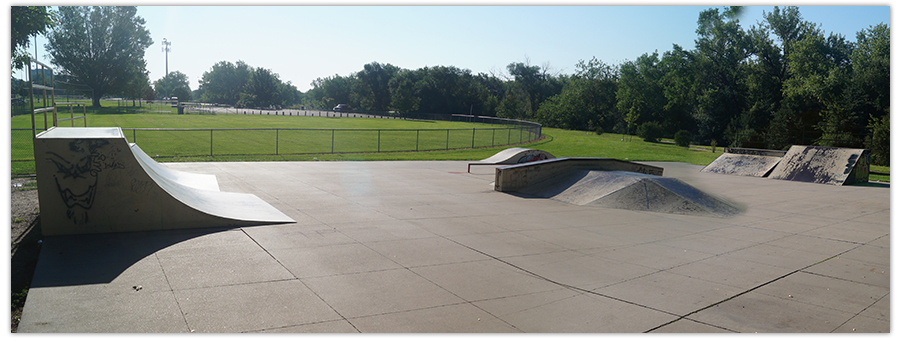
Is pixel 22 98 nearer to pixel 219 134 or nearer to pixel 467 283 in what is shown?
pixel 219 134

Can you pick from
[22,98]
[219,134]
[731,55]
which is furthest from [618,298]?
[731,55]

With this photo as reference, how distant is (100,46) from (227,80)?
243ft

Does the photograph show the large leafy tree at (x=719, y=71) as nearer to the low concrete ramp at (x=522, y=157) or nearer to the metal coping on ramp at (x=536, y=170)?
the low concrete ramp at (x=522, y=157)

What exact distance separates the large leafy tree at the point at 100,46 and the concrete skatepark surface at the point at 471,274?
73199mm

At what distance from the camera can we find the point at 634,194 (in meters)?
11.2

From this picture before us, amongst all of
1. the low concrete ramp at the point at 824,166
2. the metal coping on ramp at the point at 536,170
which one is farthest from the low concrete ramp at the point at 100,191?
the low concrete ramp at the point at 824,166

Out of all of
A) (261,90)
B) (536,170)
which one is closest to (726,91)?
(536,170)

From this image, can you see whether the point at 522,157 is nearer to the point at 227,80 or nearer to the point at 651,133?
the point at 651,133

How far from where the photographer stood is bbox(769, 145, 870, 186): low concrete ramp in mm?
18031

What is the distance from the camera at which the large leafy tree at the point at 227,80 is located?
143 m

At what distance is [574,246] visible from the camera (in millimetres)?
7367

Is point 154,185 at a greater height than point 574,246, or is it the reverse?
point 154,185

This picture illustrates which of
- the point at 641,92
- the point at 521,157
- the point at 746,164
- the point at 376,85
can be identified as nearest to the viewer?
the point at 521,157

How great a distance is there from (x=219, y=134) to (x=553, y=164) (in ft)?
91.4
